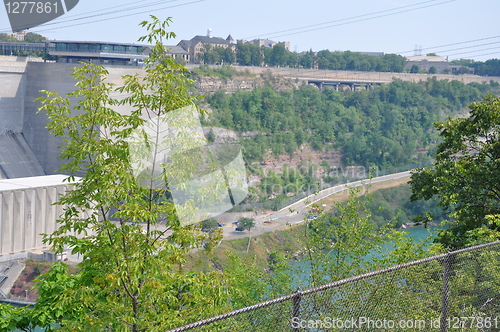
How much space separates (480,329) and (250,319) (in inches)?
62.8

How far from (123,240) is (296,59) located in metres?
54.0

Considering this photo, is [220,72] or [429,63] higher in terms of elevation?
[429,63]

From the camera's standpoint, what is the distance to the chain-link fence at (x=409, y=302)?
294 centimetres

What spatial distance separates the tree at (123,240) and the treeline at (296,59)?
154 ft

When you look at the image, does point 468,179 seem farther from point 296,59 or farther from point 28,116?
point 296,59

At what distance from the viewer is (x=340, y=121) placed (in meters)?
45.6

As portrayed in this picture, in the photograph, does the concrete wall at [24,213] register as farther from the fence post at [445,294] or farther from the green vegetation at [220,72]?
the green vegetation at [220,72]

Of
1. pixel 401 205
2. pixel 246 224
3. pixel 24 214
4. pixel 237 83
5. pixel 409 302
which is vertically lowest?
pixel 401 205

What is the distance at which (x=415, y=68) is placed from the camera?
63250 millimetres

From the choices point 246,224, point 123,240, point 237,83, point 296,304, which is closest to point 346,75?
point 237,83

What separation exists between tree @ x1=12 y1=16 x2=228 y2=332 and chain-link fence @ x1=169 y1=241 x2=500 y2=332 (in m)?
0.62

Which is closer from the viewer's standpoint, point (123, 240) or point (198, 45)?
point (123, 240)

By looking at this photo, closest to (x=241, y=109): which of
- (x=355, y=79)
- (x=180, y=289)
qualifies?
(x=355, y=79)

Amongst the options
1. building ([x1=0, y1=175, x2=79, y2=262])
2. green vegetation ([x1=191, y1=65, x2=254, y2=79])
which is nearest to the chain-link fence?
building ([x1=0, y1=175, x2=79, y2=262])
